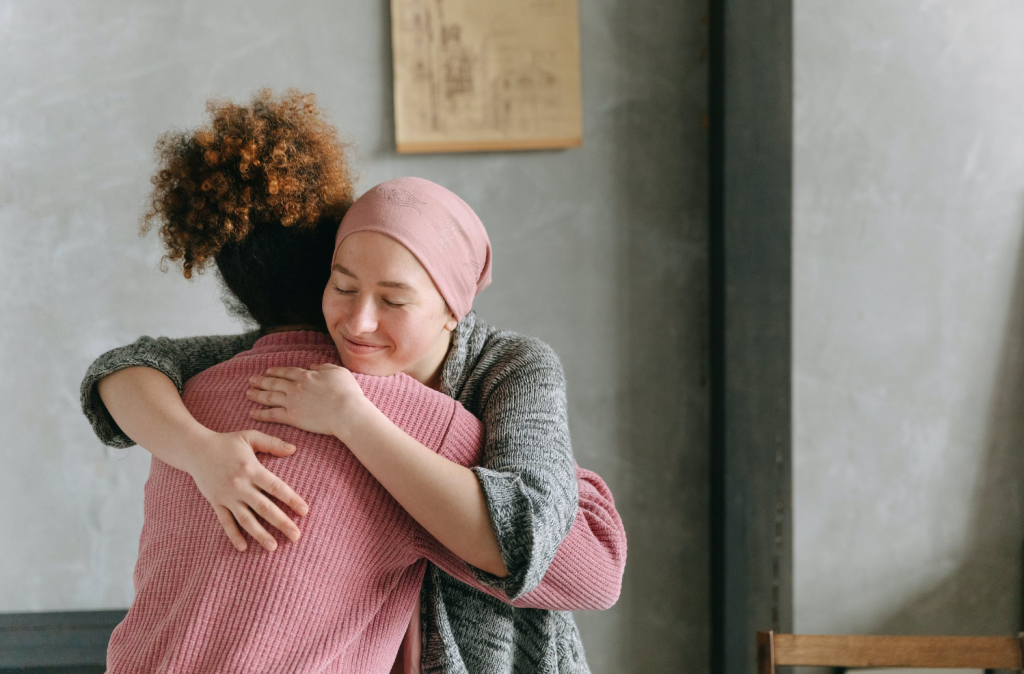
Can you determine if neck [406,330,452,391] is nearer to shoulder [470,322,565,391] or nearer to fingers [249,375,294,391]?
shoulder [470,322,565,391]

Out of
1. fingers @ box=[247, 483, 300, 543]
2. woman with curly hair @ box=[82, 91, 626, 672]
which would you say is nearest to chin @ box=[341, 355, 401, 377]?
woman with curly hair @ box=[82, 91, 626, 672]

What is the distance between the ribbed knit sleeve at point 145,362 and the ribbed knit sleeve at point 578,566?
44 centimetres

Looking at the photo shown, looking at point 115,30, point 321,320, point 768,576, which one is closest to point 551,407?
point 321,320

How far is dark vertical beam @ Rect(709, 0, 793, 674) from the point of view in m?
1.63

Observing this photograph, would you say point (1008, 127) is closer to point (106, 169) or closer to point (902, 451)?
point (902, 451)

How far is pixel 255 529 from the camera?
2.56 feet

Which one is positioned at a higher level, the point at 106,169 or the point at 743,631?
the point at 106,169

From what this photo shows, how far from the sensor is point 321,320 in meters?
1.04

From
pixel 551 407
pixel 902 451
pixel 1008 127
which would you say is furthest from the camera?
pixel 902 451

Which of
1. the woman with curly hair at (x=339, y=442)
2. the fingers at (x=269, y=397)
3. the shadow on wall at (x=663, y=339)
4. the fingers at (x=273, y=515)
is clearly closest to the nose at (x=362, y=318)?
the woman with curly hair at (x=339, y=442)

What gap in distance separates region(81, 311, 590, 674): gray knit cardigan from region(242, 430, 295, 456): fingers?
216 millimetres

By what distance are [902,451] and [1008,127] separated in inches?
29.7

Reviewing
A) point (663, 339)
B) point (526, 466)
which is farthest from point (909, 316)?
point (526, 466)

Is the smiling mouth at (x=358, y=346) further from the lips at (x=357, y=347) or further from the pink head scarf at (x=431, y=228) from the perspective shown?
the pink head scarf at (x=431, y=228)
